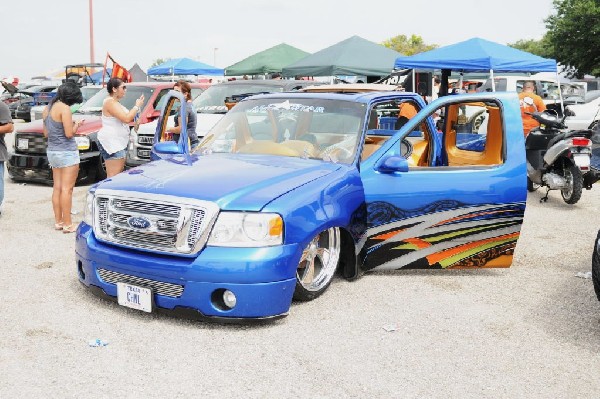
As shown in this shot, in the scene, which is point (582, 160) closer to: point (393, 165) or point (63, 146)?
point (393, 165)

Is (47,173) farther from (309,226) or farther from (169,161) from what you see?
(309,226)

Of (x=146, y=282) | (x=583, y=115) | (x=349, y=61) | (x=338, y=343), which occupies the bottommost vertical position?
(x=338, y=343)

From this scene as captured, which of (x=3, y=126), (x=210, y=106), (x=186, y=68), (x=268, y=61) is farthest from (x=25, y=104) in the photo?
(x=3, y=126)

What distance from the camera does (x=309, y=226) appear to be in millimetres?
4438

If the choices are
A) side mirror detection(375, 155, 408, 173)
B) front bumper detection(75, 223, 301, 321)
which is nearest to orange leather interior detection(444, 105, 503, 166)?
side mirror detection(375, 155, 408, 173)

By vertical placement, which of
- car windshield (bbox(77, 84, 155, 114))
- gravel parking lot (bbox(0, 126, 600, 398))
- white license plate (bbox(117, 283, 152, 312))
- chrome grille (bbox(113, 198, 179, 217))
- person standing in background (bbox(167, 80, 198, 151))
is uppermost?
car windshield (bbox(77, 84, 155, 114))

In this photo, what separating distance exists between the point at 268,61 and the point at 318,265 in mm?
16596

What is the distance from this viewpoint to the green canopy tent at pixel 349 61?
17.0m

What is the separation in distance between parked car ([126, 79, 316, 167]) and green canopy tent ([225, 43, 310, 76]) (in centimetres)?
878

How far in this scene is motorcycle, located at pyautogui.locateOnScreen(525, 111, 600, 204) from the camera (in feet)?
29.2

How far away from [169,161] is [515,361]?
3.05 meters

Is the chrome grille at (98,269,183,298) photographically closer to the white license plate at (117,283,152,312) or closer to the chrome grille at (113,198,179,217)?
the white license plate at (117,283,152,312)

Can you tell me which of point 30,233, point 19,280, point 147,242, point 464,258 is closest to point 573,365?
point 464,258

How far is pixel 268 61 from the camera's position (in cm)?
2089
